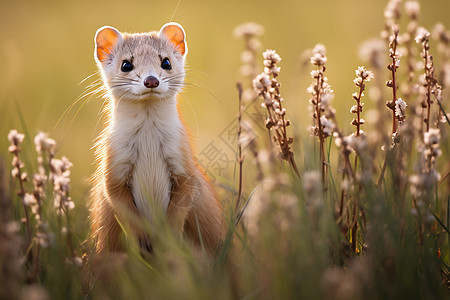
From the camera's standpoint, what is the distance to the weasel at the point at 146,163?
4.25 metres

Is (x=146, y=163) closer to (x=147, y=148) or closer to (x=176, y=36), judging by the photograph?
(x=147, y=148)

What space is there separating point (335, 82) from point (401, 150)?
7.33 m

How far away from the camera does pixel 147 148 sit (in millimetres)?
4434

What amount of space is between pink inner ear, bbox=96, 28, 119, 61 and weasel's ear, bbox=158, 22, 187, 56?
405 mm

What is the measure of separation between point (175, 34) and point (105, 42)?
0.62 m

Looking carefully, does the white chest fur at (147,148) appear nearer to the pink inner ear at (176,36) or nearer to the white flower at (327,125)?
the pink inner ear at (176,36)

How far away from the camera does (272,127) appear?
3570 mm

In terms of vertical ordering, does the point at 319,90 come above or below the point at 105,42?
below

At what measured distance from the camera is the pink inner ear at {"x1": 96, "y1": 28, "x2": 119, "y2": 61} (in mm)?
5070

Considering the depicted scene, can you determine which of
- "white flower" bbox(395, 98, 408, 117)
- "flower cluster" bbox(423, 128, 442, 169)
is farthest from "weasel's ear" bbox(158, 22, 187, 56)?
"flower cluster" bbox(423, 128, 442, 169)

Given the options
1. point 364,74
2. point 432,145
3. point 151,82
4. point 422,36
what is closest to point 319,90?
point 364,74

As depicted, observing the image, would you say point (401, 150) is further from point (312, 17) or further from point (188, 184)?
point (312, 17)

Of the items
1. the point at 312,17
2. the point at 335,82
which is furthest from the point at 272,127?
the point at 312,17

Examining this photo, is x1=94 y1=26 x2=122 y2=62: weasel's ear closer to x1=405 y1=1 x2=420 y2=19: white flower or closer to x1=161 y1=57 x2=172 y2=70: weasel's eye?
x1=161 y1=57 x2=172 y2=70: weasel's eye
